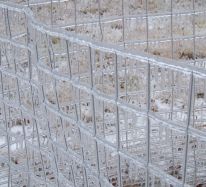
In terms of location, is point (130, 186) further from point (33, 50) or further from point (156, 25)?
point (156, 25)

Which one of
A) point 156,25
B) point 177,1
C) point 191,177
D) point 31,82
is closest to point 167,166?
point 191,177

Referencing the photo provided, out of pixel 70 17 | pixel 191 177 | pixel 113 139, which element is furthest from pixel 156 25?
pixel 191 177

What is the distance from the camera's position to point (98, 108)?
91.7 inches

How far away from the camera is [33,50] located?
152 cm

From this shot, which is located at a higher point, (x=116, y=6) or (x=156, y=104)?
(x=116, y=6)

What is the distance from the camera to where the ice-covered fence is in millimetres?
1207

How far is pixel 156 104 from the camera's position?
9.80 feet

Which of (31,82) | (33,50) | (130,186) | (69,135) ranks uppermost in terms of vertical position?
(33,50)

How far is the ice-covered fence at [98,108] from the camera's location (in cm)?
121

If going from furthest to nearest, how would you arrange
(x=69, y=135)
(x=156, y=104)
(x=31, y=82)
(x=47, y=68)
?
(x=156, y=104)
(x=69, y=135)
(x=31, y=82)
(x=47, y=68)

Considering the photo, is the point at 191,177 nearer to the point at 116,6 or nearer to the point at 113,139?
the point at 113,139

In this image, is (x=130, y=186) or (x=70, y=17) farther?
(x=70, y=17)

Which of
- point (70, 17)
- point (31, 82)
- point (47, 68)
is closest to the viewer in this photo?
point (47, 68)

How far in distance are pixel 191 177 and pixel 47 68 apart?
1.01 m
